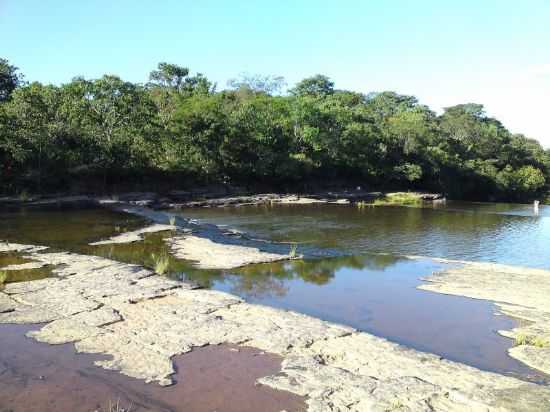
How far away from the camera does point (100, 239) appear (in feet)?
76.7

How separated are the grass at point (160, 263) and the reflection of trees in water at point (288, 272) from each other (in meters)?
2.11

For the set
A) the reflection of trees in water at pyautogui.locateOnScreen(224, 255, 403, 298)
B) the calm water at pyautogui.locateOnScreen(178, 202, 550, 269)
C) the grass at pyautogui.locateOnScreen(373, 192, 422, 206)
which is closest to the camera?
the reflection of trees in water at pyautogui.locateOnScreen(224, 255, 403, 298)

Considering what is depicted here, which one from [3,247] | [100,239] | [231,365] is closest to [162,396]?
[231,365]

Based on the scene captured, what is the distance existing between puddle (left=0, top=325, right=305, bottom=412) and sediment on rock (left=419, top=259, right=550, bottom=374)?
5448 mm

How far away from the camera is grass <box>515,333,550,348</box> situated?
10766 millimetres

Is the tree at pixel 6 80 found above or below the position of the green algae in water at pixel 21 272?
above

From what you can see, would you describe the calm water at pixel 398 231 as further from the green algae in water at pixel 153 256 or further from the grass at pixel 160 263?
the grass at pixel 160 263

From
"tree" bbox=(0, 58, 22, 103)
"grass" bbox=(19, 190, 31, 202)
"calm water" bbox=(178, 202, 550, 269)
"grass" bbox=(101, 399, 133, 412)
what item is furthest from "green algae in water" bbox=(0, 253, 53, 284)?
"tree" bbox=(0, 58, 22, 103)

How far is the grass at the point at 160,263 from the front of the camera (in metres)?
16.7

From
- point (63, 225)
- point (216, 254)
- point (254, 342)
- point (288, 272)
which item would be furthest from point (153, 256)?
point (63, 225)

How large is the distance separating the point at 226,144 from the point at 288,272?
38.3 m

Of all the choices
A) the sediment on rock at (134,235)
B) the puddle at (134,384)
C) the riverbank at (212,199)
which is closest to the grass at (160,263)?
the sediment on rock at (134,235)

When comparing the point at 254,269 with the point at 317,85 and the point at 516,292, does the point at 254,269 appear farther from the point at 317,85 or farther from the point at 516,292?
the point at 317,85

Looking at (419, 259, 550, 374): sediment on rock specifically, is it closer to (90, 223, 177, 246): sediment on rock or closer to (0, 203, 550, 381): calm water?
(0, 203, 550, 381): calm water
